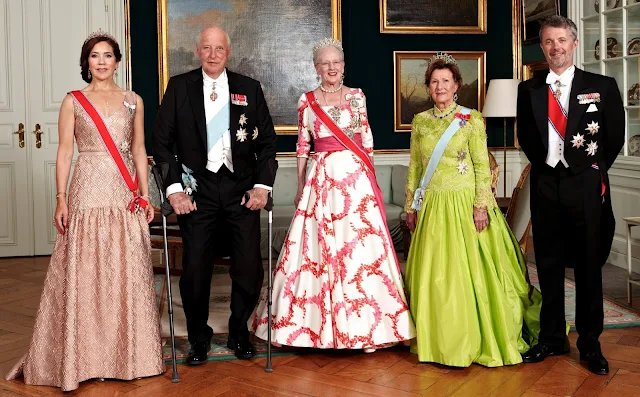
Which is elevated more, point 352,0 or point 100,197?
point 352,0

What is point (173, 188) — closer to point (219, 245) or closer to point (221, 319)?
point (219, 245)

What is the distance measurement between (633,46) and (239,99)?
3410mm

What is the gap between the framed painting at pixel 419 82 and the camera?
7.41m

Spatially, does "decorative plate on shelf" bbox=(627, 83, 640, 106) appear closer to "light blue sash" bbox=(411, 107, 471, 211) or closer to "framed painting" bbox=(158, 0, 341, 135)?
"light blue sash" bbox=(411, 107, 471, 211)

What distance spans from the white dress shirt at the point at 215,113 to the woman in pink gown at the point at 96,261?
1.02 ft

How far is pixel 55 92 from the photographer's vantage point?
7.09m

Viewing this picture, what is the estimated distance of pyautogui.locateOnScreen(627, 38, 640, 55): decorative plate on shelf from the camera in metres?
5.58

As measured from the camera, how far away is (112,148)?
344cm

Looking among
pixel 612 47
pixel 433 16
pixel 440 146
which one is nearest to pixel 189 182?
pixel 440 146

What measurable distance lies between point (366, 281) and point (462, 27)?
441 centimetres

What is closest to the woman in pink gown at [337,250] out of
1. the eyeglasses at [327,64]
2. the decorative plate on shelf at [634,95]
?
the eyeglasses at [327,64]

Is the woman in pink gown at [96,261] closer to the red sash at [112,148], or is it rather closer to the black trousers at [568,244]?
the red sash at [112,148]

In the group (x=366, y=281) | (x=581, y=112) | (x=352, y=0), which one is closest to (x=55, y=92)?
(x=352, y=0)

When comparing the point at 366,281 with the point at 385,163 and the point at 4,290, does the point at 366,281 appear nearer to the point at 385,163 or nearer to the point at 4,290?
the point at 4,290
